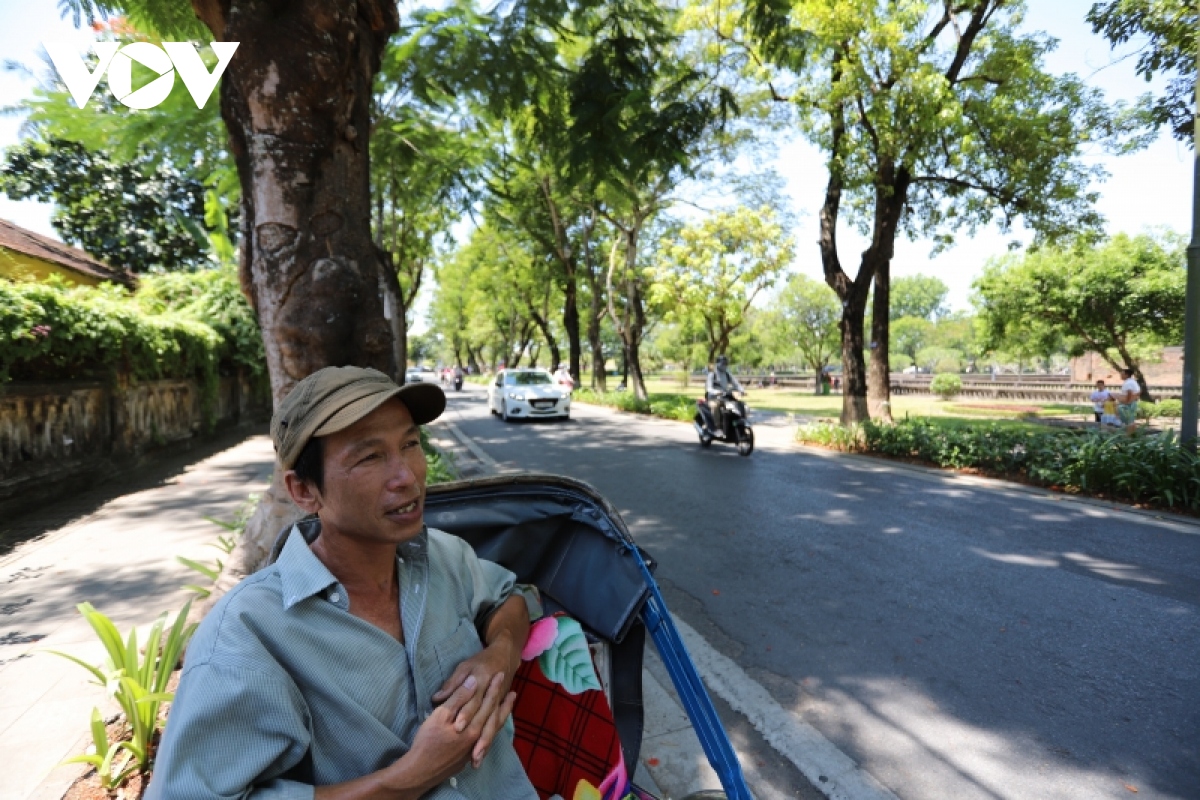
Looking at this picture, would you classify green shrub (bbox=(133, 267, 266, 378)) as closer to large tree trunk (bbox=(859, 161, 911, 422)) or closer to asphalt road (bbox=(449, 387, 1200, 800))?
asphalt road (bbox=(449, 387, 1200, 800))

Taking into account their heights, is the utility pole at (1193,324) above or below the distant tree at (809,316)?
below

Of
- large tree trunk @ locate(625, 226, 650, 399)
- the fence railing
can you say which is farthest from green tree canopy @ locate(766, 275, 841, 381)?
large tree trunk @ locate(625, 226, 650, 399)

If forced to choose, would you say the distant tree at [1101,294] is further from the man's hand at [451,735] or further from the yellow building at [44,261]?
the yellow building at [44,261]

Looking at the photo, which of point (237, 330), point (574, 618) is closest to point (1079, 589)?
point (574, 618)

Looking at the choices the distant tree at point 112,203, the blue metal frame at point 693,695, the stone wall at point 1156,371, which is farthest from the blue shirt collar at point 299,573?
the stone wall at point 1156,371

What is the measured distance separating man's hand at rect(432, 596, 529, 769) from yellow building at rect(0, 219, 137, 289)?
11871mm

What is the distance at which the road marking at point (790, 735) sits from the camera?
8.00 feet

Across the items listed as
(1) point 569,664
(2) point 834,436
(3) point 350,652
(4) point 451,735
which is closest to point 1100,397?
(2) point 834,436

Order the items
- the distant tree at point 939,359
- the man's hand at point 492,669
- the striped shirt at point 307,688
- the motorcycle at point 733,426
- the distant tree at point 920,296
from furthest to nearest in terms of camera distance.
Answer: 1. the distant tree at point 920,296
2. the distant tree at point 939,359
3. the motorcycle at point 733,426
4. the man's hand at point 492,669
5. the striped shirt at point 307,688

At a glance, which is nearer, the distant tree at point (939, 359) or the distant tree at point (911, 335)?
the distant tree at point (939, 359)

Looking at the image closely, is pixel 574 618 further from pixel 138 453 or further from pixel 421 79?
pixel 138 453

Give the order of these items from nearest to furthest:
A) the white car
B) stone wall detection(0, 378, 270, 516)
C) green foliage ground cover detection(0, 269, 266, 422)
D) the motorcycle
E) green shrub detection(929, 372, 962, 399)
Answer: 1. green foliage ground cover detection(0, 269, 266, 422)
2. stone wall detection(0, 378, 270, 516)
3. the motorcycle
4. the white car
5. green shrub detection(929, 372, 962, 399)

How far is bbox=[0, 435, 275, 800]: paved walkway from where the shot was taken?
263cm

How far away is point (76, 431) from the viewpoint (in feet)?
24.1
